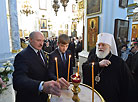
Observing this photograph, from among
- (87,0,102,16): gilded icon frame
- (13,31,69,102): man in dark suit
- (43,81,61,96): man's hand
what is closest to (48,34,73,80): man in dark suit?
(13,31,69,102): man in dark suit

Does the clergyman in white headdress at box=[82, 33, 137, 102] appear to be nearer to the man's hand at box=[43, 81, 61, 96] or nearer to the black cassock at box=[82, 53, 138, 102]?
the black cassock at box=[82, 53, 138, 102]

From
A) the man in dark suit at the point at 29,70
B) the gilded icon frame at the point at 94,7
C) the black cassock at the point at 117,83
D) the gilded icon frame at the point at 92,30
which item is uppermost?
the gilded icon frame at the point at 94,7

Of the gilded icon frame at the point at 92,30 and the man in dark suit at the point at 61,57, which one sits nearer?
the man in dark suit at the point at 61,57

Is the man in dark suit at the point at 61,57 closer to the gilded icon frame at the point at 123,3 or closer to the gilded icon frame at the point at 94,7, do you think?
the gilded icon frame at the point at 94,7

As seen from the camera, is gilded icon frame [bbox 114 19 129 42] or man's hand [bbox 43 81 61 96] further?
gilded icon frame [bbox 114 19 129 42]

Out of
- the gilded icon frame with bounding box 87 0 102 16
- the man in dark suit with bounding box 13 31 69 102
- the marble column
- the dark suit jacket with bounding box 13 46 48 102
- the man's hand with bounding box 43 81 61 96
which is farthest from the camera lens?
the marble column

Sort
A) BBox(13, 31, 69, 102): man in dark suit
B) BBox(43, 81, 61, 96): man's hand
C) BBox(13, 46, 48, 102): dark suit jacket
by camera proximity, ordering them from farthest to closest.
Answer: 1. BBox(13, 46, 48, 102): dark suit jacket
2. BBox(13, 31, 69, 102): man in dark suit
3. BBox(43, 81, 61, 96): man's hand

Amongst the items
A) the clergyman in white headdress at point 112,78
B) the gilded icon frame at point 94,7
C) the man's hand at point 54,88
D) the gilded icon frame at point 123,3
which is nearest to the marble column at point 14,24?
the gilded icon frame at point 94,7

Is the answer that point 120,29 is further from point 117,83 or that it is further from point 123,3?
point 117,83

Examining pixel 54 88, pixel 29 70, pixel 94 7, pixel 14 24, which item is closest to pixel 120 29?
pixel 94 7

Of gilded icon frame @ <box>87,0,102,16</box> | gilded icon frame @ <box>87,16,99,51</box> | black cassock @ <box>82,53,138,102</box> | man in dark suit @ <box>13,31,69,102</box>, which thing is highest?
gilded icon frame @ <box>87,0,102,16</box>

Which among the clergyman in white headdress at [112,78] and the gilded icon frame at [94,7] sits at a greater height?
the gilded icon frame at [94,7]

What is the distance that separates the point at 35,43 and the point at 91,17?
2.95m

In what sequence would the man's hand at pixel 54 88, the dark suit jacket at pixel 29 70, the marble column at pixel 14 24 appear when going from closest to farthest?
1. the man's hand at pixel 54 88
2. the dark suit jacket at pixel 29 70
3. the marble column at pixel 14 24
